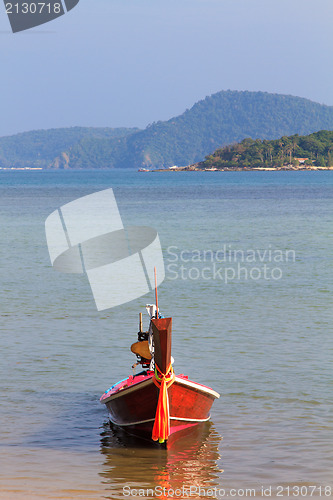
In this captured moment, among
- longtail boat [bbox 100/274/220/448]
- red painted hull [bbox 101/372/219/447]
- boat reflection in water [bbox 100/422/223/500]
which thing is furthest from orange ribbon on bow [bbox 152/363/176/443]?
boat reflection in water [bbox 100/422/223/500]

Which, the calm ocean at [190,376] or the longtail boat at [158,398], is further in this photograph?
the longtail boat at [158,398]

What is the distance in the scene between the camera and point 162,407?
40.1ft

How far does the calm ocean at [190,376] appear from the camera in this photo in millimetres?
11688

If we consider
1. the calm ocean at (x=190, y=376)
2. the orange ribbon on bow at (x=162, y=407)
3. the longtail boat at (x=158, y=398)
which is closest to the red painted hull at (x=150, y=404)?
the longtail boat at (x=158, y=398)

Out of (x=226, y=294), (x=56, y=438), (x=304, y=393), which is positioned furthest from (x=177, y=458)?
(x=226, y=294)

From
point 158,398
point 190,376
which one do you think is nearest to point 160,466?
point 158,398

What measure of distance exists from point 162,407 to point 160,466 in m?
0.88

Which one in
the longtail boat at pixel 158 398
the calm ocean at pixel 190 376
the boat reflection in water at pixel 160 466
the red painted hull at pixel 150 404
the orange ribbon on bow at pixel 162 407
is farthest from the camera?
the red painted hull at pixel 150 404

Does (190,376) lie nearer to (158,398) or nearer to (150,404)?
(150,404)

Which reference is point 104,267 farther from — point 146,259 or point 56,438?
point 56,438

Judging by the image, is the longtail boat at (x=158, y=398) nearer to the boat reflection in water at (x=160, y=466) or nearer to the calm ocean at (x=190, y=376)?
the boat reflection in water at (x=160, y=466)

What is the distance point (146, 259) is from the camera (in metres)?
39.9

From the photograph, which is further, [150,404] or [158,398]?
[150,404]

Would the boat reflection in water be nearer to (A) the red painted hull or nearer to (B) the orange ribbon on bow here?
(A) the red painted hull
